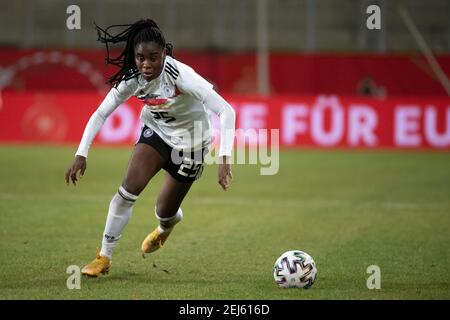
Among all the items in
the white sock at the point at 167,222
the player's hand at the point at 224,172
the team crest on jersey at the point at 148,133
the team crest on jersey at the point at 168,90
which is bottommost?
the white sock at the point at 167,222

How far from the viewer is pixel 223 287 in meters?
7.46

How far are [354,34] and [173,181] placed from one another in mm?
20900

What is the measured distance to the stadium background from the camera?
1365 centimetres

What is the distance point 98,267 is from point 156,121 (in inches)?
57.7

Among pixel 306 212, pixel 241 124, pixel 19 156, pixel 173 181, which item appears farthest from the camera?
pixel 241 124

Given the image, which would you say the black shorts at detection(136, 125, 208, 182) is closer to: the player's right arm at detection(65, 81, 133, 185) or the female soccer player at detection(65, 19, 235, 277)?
the female soccer player at detection(65, 19, 235, 277)

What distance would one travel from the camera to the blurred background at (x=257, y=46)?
90.7ft

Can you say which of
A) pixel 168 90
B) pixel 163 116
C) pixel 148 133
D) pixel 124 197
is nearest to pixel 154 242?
pixel 124 197

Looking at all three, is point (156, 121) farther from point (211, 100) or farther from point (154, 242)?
point (154, 242)

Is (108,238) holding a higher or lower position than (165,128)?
lower

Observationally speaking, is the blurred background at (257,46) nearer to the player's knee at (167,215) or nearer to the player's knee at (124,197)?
the player's knee at (167,215)

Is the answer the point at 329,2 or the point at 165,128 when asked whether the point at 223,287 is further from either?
the point at 329,2

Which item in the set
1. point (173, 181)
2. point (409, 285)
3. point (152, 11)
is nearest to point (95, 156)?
point (152, 11)

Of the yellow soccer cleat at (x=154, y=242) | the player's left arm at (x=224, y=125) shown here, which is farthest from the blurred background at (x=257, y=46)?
the player's left arm at (x=224, y=125)
